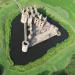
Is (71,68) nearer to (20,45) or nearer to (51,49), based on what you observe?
(51,49)

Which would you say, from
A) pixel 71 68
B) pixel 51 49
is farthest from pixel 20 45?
Result: pixel 71 68

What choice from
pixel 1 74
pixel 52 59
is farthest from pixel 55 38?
pixel 1 74

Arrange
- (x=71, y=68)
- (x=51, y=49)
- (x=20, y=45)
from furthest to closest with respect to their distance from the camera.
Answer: (x=51, y=49), (x=20, y=45), (x=71, y=68)

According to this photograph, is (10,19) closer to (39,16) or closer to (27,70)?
(39,16)

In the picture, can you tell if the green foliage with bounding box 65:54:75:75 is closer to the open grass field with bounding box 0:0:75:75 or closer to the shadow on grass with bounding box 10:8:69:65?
the open grass field with bounding box 0:0:75:75

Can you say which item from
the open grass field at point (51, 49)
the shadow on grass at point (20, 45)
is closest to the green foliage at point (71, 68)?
the open grass field at point (51, 49)

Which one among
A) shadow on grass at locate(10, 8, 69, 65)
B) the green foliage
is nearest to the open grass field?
shadow on grass at locate(10, 8, 69, 65)

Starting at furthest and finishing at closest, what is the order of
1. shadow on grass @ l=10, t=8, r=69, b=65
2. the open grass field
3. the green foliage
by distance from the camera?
shadow on grass @ l=10, t=8, r=69, b=65 < the open grass field < the green foliage
